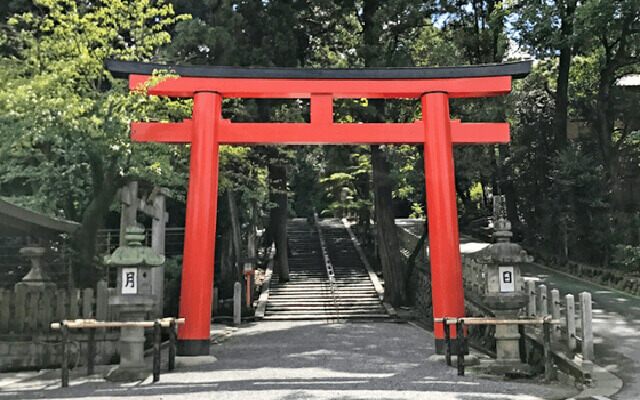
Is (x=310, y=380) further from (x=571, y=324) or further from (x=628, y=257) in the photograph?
(x=628, y=257)

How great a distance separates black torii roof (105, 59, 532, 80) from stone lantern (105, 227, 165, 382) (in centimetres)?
388

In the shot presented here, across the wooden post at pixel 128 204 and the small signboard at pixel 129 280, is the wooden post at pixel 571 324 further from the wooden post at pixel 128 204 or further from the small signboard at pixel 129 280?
the wooden post at pixel 128 204

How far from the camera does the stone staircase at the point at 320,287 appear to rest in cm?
2255

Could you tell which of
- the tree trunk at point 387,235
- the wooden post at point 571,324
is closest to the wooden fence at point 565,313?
the wooden post at point 571,324

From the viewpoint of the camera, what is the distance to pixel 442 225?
12688mm

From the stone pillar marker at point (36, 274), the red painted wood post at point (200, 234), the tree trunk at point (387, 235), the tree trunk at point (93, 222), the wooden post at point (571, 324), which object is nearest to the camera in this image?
the wooden post at point (571, 324)

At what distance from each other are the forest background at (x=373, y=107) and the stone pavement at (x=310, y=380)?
4.68 meters

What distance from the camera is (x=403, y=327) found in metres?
19.7

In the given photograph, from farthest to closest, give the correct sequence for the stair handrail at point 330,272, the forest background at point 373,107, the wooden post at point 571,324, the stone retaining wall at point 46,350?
the stair handrail at point 330,272 → the forest background at point 373,107 → the stone retaining wall at point 46,350 → the wooden post at point 571,324

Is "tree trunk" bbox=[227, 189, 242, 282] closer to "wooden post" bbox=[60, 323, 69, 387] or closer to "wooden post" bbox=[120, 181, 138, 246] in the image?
"wooden post" bbox=[120, 181, 138, 246]

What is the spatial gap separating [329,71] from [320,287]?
45.8 feet

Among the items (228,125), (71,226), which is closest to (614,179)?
(228,125)

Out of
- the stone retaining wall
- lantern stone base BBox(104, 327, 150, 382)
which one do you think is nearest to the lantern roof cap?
lantern stone base BBox(104, 327, 150, 382)

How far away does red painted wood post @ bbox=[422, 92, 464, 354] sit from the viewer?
1258cm
